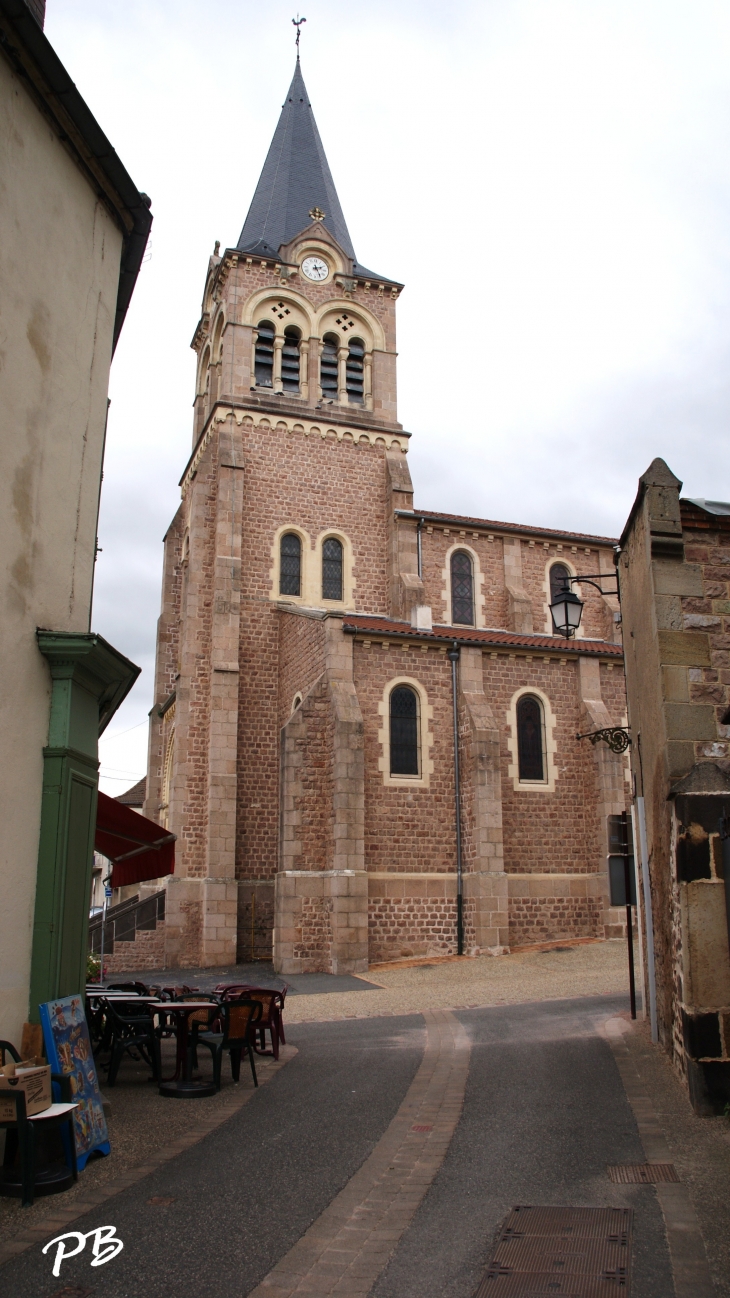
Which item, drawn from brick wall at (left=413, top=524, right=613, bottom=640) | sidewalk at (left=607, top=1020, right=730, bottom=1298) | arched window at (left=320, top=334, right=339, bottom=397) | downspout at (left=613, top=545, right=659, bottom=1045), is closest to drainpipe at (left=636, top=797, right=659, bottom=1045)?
downspout at (left=613, top=545, right=659, bottom=1045)

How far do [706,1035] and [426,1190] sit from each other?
2711 mm

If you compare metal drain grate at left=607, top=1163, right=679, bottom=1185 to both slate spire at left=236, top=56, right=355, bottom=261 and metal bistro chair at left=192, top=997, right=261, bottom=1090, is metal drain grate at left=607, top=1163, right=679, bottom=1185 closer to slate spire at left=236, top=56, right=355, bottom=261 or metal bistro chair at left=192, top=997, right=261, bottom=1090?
metal bistro chair at left=192, top=997, right=261, bottom=1090

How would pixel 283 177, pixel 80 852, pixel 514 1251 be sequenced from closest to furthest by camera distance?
pixel 514 1251 < pixel 80 852 < pixel 283 177

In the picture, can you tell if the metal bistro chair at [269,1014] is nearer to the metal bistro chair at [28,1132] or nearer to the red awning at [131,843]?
the red awning at [131,843]

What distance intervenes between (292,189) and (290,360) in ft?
24.1

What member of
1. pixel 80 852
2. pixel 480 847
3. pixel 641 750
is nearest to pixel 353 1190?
pixel 80 852

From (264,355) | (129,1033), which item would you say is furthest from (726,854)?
(264,355)

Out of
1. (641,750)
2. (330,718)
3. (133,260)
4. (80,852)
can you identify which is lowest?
(80,852)

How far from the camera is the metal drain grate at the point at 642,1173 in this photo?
18.4 ft

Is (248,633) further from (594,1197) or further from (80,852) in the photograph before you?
(594,1197)

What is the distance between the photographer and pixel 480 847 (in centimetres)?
1972

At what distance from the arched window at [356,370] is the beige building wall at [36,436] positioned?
20770mm

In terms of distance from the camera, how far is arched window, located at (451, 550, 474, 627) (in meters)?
26.1

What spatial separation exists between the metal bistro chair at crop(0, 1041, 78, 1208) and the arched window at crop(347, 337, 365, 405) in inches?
982
